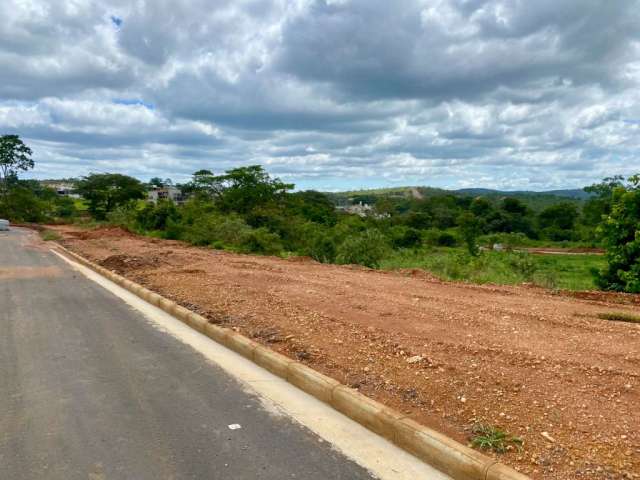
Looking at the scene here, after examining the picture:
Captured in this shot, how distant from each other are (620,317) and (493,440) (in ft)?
15.8

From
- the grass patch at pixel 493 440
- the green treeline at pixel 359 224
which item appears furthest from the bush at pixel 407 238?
the grass patch at pixel 493 440

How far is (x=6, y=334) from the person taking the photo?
22.6 ft

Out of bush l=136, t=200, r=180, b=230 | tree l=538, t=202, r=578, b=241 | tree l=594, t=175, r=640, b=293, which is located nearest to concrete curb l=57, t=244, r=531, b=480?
tree l=594, t=175, r=640, b=293

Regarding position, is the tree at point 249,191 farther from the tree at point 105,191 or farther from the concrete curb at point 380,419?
the concrete curb at point 380,419

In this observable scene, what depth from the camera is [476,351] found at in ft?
17.8

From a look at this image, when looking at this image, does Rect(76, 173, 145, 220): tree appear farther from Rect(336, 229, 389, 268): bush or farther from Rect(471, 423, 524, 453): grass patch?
Rect(471, 423, 524, 453): grass patch

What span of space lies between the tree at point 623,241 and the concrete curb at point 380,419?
886cm

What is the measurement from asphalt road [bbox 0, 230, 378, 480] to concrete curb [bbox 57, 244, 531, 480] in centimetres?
50

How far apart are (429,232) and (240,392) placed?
182 ft

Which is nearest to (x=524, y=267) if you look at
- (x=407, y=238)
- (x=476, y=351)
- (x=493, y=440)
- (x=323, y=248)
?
(x=323, y=248)

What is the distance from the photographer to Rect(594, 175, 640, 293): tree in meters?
10.9

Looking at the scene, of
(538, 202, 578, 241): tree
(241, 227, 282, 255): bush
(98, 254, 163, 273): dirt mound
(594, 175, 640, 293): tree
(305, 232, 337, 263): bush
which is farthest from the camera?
(538, 202, 578, 241): tree

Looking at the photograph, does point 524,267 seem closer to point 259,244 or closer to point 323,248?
point 323,248

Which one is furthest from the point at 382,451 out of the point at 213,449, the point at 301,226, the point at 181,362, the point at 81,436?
the point at 301,226
